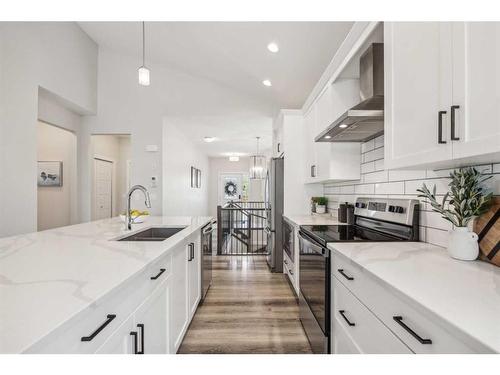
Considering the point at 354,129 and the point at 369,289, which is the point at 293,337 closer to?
the point at 369,289

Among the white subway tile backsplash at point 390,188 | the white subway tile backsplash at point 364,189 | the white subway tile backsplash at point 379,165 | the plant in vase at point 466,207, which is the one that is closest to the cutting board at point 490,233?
the plant in vase at point 466,207

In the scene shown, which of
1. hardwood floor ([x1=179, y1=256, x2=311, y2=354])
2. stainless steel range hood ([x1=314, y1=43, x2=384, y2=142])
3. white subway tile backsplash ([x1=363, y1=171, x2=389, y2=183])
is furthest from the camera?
white subway tile backsplash ([x1=363, y1=171, x2=389, y2=183])

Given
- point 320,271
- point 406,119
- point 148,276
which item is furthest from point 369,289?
point 148,276

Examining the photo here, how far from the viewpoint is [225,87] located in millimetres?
4559

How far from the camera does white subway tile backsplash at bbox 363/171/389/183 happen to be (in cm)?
206

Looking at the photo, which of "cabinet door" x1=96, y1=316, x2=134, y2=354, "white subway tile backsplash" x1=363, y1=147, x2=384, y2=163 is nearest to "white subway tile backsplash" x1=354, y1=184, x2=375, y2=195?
"white subway tile backsplash" x1=363, y1=147, x2=384, y2=163

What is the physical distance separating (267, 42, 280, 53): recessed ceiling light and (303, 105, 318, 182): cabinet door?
0.75 meters

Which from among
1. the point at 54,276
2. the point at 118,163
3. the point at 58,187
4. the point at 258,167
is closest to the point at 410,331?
the point at 54,276

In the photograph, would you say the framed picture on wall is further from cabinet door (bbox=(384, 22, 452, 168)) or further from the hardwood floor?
cabinet door (bbox=(384, 22, 452, 168))

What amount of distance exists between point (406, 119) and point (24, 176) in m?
3.92

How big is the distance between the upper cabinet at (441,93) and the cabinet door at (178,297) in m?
1.44

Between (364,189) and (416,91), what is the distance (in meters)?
1.35

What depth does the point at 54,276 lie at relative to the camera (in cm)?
94

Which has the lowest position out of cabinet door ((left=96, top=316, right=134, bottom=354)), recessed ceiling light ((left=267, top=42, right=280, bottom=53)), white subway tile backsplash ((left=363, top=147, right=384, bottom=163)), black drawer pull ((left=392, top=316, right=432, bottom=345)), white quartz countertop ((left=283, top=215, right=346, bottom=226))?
cabinet door ((left=96, top=316, right=134, bottom=354))
